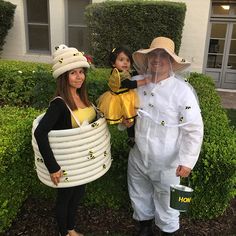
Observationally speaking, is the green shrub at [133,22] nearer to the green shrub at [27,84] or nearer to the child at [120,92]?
the green shrub at [27,84]

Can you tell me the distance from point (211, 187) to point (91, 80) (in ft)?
7.66

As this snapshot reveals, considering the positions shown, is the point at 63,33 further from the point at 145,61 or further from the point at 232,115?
the point at 145,61

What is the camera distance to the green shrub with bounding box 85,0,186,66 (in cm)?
824

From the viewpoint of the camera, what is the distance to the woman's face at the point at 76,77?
2596 millimetres

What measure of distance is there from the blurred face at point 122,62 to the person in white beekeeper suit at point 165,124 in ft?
0.42

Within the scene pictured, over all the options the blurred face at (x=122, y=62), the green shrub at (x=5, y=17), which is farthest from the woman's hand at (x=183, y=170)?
the green shrub at (x=5, y=17)

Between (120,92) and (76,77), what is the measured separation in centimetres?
35

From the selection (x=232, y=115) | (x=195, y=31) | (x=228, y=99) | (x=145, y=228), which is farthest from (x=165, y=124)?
(x=195, y=31)

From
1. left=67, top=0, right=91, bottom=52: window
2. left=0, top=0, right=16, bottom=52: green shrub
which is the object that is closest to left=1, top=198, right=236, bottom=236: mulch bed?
left=0, top=0, right=16, bottom=52: green shrub

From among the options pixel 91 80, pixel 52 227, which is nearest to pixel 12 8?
pixel 91 80

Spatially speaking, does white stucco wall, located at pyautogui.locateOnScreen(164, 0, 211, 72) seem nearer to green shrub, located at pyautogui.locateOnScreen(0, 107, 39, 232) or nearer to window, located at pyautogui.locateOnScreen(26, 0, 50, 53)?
window, located at pyautogui.locateOnScreen(26, 0, 50, 53)

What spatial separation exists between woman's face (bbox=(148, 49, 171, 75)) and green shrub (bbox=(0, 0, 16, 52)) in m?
8.07

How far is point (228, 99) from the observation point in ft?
29.4

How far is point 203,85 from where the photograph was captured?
567cm
